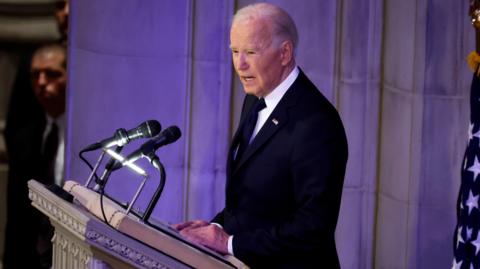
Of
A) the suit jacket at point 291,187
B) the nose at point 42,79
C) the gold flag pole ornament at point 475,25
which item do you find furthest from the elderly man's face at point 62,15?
the suit jacket at point 291,187

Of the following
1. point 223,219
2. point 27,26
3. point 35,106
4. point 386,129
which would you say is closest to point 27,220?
point 35,106

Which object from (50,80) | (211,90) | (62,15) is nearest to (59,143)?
(50,80)

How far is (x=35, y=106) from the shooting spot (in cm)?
564

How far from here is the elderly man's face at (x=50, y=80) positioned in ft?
18.3

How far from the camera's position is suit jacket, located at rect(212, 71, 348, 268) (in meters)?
3.05

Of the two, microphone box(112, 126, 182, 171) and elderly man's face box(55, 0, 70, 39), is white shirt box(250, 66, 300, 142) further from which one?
elderly man's face box(55, 0, 70, 39)

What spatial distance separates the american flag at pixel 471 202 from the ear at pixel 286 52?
1.09 metres

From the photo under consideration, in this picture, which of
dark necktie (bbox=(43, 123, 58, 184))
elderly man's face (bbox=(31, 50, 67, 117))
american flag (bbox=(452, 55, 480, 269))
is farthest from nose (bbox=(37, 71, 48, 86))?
american flag (bbox=(452, 55, 480, 269))

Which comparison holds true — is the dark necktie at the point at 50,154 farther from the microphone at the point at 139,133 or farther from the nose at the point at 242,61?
the nose at the point at 242,61

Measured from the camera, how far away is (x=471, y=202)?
4.01 metres

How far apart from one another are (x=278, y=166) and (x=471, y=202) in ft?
3.91

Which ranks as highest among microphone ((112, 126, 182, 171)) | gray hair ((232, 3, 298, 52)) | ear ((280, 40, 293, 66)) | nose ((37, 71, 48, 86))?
gray hair ((232, 3, 298, 52))

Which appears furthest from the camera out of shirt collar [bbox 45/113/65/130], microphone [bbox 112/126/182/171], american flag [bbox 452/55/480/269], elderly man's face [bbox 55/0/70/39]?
shirt collar [bbox 45/113/65/130]

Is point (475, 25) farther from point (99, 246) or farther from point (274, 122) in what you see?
point (99, 246)
